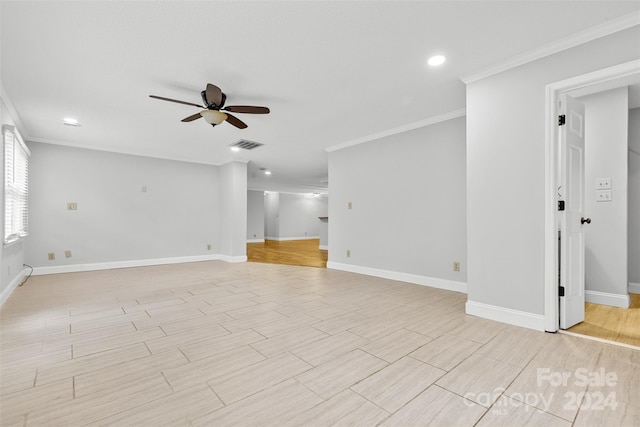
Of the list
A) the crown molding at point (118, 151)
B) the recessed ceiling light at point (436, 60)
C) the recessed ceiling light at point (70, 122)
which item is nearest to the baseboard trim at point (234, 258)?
the crown molding at point (118, 151)

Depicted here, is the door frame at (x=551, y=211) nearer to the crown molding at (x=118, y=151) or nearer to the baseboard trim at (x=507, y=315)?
the baseboard trim at (x=507, y=315)

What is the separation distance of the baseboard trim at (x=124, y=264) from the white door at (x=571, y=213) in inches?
219

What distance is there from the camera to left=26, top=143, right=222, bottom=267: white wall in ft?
16.1

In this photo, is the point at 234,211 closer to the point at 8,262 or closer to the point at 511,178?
the point at 8,262

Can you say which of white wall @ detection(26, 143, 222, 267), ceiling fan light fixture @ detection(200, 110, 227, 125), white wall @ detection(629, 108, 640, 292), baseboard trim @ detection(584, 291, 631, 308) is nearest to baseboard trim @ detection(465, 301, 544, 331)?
baseboard trim @ detection(584, 291, 631, 308)

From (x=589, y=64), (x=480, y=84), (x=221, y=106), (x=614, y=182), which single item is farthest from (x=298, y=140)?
(x=614, y=182)

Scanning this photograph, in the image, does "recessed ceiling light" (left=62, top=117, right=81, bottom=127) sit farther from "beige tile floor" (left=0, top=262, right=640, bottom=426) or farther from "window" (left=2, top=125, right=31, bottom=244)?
"beige tile floor" (left=0, top=262, right=640, bottom=426)

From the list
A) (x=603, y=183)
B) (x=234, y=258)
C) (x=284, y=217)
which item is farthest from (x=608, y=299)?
(x=284, y=217)

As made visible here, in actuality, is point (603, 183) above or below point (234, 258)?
above

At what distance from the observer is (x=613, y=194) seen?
314 centimetres

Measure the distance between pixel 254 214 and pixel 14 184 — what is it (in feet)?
25.7

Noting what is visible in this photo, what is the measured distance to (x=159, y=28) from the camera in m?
2.05

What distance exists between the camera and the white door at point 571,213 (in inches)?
92.8

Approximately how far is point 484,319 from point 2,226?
5093 mm
